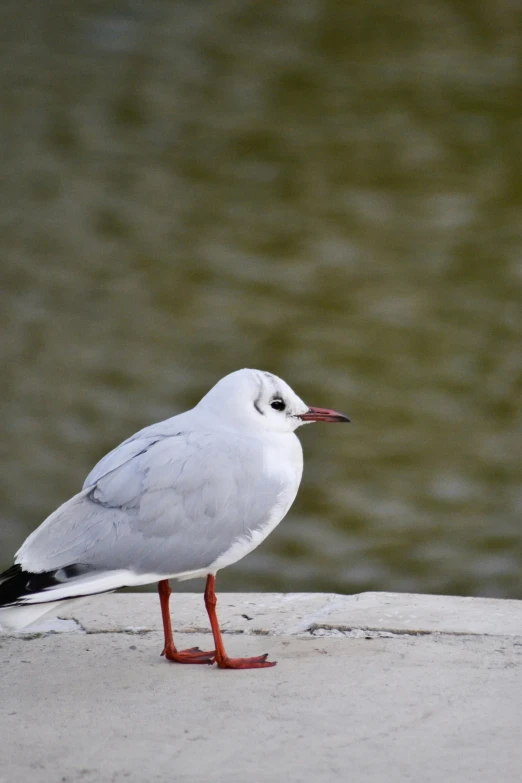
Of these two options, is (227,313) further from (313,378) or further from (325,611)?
(325,611)

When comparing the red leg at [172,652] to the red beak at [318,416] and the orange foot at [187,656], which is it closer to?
the orange foot at [187,656]

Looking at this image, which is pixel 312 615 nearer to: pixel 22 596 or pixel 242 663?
pixel 242 663

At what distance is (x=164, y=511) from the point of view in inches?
87.8

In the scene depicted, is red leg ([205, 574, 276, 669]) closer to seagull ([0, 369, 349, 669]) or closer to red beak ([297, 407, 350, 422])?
seagull ([0, 369, 349, 669])

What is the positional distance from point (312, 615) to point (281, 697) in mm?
595

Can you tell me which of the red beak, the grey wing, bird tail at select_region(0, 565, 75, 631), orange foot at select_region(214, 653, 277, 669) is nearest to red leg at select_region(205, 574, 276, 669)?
orange foot at select_region(214, 653, 277, 669)

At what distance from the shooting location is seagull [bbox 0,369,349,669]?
213 cm

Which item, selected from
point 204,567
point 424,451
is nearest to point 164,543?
point 204,567

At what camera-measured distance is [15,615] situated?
2.12 m

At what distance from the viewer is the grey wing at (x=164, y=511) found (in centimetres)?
217

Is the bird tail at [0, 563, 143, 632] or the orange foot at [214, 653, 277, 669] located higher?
the bird tail at [0, 563, 143, 632]

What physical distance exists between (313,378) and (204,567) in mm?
4433

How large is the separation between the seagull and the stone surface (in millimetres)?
149

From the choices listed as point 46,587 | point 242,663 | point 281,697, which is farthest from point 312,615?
point 46,587
